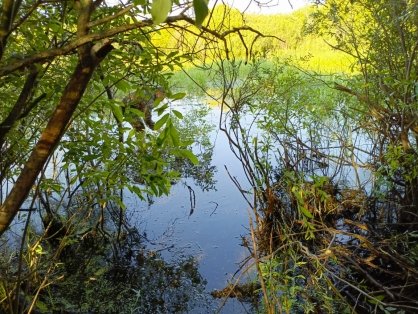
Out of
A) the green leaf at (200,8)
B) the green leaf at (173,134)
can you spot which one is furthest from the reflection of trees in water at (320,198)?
the green leaf at (200,8)

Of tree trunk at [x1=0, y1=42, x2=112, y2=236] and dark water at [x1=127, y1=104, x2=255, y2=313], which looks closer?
tree trunk at [x1=0, y1=42, x2=112, y2=236]

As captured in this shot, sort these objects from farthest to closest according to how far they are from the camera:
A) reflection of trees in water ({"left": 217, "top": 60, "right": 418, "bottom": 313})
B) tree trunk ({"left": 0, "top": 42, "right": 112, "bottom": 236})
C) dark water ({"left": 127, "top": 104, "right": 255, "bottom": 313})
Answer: dark water ({"left": 127, "top": 104, "right": 255, "bottom": 313}) → reflection of trees in water ({"left": 217, "top": 60, "right": 418, "bottom": 313}) → tree trunk ({"left": 0, "top": 42, "right": 112, "bottom": 236})

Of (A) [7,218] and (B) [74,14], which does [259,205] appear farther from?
(A) [7,218]

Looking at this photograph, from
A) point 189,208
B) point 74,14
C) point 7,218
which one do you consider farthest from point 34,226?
point 7,218

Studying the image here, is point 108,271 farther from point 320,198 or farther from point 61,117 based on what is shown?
point 61,117

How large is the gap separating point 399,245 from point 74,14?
9.03 feet

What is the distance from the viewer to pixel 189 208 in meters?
5.14

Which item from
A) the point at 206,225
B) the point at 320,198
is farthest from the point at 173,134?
the point at 206,225

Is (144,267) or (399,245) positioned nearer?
(399,245)

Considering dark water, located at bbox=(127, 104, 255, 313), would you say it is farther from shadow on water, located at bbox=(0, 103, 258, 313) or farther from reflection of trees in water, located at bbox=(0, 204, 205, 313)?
reflection of trees in water, located at bbox=(0, 204, 205, 313)

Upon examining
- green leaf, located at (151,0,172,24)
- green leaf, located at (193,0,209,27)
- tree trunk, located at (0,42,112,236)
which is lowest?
green leaf, located at (151,0,172,24)

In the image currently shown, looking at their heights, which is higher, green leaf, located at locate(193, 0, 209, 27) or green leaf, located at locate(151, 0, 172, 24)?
green leaf, located at locate(193, 0, 209, 27)

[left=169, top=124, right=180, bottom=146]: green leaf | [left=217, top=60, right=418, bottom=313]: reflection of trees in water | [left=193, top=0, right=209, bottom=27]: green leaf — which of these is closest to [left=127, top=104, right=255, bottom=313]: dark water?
[left=217, top=60, right=418, bottom=313]: reflection of trees in water

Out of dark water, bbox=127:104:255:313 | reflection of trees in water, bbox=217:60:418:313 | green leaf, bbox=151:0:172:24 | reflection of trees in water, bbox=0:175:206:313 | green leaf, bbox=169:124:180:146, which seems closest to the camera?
green leaf, bbox=151:0:172:24
